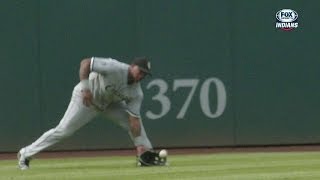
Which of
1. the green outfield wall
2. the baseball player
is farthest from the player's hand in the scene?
the green outfield wall

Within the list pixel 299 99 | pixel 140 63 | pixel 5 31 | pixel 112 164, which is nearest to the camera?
pixel 140 63

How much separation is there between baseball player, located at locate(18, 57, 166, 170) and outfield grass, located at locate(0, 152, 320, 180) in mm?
300

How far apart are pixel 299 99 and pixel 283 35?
1225 mm

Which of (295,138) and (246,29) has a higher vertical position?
(246,29)

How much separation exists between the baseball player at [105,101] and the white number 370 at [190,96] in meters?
4.11

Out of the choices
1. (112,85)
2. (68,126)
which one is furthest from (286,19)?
(68,126)

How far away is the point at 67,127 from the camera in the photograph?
10930mm

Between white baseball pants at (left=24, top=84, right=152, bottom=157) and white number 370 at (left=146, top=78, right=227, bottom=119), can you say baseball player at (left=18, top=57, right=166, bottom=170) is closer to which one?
white baseball pants at (left=24, top=84, right=152, bottom=157)

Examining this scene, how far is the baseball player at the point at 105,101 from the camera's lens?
10578 mm

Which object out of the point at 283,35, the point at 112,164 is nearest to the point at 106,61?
the point at 112,164

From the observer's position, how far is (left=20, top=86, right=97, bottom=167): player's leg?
35.6ft

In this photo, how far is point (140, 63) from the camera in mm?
10398

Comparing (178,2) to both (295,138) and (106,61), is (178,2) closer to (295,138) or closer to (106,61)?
(295,138)

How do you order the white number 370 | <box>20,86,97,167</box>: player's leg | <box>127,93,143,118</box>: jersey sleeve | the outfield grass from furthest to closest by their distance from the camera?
1. the white number 370
2. <box>127,93,143,118</box>: jersey sleeve
3. <box>20,86,97,167</box>: player's leg
4. the outfield grass
